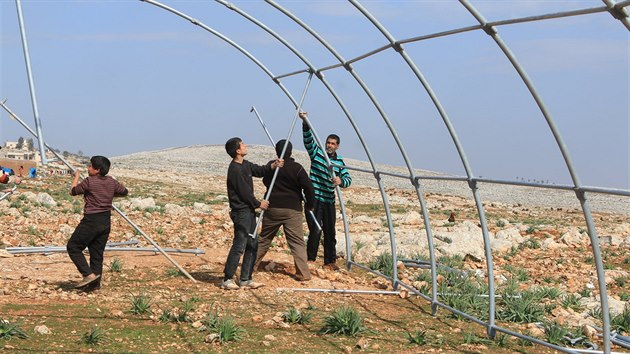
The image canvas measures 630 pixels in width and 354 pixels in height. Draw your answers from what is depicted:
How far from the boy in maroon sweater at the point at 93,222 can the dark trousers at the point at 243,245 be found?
1.51 m

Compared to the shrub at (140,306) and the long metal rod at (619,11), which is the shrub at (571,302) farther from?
the long metal rod at (619,11)

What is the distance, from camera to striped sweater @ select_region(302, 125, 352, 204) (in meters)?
12.7

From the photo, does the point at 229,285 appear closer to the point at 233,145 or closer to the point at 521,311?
the point at 233,145

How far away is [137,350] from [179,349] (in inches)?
14.5

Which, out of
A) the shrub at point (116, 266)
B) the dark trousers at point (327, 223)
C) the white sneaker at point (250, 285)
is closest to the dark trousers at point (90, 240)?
the white sneaker at point (250, 285)

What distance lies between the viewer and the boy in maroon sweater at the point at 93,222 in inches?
388

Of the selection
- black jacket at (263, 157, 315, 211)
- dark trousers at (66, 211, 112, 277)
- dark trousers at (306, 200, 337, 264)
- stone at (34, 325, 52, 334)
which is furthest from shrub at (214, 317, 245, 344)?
dark trousers at (306, 200, 337, 264)

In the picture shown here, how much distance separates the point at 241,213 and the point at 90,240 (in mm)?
1808

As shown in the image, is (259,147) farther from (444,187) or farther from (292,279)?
(292,279)

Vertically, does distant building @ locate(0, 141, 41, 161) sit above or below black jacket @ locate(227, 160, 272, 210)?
below

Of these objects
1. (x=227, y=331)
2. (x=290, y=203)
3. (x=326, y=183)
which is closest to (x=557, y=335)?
(x=227, y=331)

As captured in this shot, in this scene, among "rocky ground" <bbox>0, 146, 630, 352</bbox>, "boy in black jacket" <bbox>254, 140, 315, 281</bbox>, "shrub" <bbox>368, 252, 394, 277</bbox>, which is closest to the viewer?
"rocky ground" <bbox>0, 146, 630, 352</bbox>

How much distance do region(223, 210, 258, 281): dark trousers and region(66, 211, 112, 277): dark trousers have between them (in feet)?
4.98

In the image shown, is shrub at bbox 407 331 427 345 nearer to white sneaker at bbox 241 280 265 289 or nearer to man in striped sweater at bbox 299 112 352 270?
white sneaker at bbox 241 280 265 289
